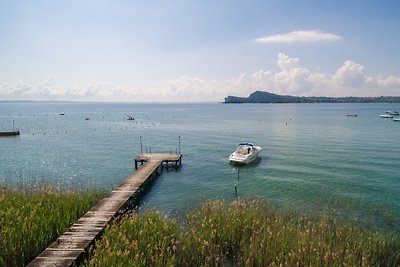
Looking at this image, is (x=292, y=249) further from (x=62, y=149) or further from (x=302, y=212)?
(x=62, y=149)

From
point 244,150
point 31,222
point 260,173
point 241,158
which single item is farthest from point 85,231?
point 244,150

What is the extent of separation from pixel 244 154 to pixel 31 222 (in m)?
29.2

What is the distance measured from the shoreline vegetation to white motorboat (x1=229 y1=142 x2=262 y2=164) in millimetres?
21646

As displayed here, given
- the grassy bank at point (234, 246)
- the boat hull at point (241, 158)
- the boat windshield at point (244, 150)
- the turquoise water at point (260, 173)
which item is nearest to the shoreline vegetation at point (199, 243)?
the grassy bank at point (234, 246)

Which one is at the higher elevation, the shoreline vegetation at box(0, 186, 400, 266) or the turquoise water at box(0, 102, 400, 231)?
the shoreline vegetation at box(0, 186, 400, 266)

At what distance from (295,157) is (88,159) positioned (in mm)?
27373

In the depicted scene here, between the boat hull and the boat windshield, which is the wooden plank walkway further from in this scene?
the boat windshield

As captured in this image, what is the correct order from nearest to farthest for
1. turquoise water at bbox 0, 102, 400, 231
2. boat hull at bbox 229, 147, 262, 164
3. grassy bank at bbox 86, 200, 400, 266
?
grassy bank at bbox 86, 200, 400, 266 < turquoise water at bbox 0, 102, 400, 231 < boat hull at bbox 229, 147, 262, 164

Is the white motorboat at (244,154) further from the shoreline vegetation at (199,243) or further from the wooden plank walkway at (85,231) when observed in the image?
the shoreline vegetation at (199,243)

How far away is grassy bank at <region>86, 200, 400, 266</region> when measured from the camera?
1130 cm

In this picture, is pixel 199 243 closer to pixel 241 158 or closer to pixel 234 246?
pixel 234 246

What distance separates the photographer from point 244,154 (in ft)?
130

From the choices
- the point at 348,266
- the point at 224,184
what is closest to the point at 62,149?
the point at 224,184

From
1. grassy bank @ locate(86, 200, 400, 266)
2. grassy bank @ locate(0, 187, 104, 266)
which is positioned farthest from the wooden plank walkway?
grassy bank @ locate(86, 200, 400, 266)
